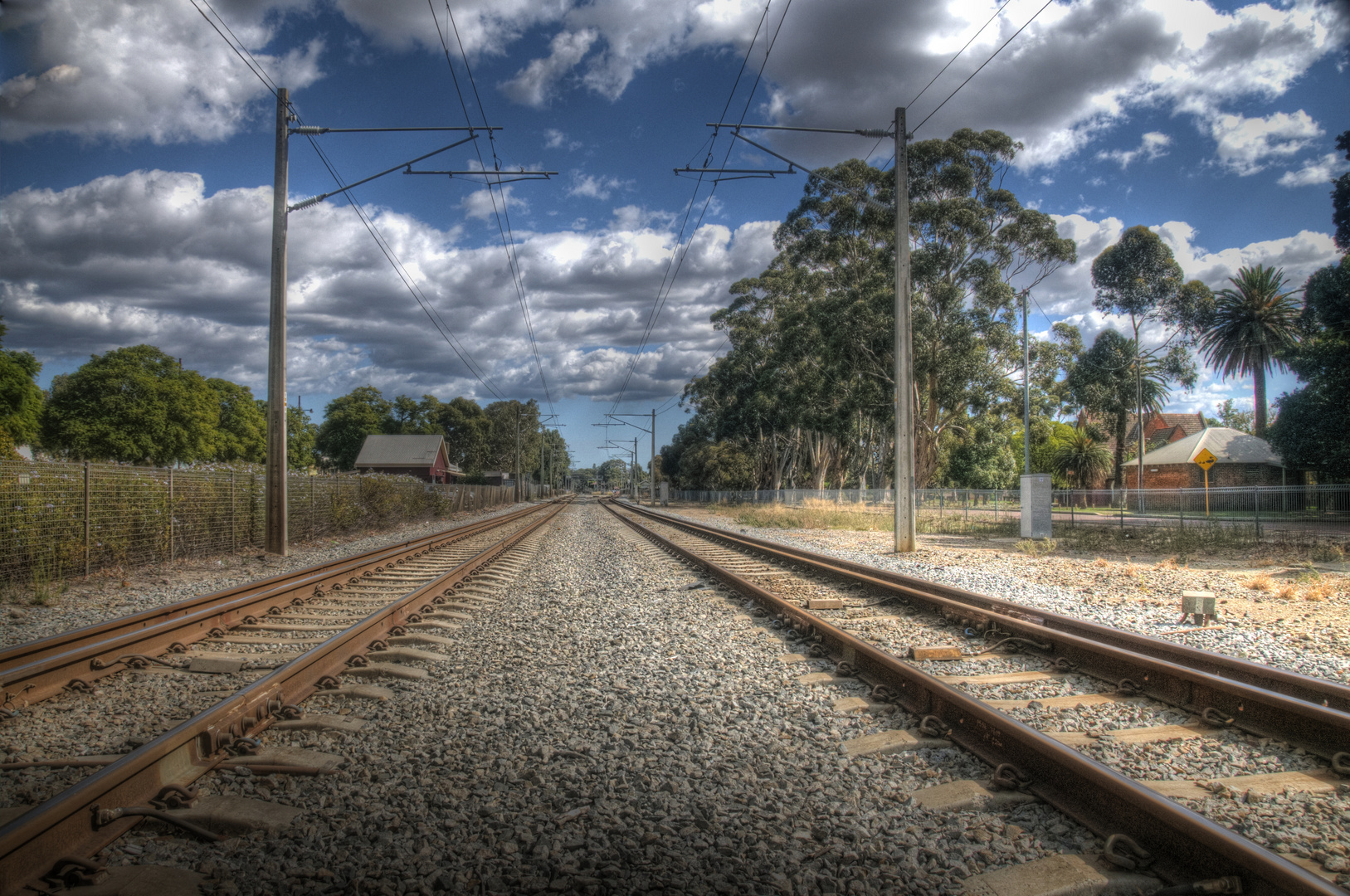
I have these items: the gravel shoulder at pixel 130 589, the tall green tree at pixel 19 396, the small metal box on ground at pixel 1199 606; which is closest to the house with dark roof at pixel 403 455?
the tall green tree at pixel 19 396

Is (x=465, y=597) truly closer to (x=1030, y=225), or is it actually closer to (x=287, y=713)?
(x=287, y=713)

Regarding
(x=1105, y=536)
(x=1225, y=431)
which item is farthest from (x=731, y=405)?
(x=1105, y=536)

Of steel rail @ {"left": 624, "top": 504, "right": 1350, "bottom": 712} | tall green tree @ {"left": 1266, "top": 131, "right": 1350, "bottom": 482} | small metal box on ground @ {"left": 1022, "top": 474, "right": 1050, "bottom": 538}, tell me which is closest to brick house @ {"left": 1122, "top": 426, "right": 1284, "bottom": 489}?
tall green tree @ {"left": 1266, "top": 131, "right": 1350, "bottom": 482}

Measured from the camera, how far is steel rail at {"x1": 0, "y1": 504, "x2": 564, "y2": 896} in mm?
2205

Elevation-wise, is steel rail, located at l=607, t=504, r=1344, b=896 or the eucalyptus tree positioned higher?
the eucalyptus tree

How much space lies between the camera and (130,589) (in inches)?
361

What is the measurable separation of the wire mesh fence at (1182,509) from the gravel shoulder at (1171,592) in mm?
5322

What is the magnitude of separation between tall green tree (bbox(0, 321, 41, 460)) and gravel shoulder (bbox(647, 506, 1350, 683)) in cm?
5620

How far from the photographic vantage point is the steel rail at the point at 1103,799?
2.08 m

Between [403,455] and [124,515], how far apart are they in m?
62.6

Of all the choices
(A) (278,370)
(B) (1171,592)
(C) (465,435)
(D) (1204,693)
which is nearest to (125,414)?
(C) (465,435)

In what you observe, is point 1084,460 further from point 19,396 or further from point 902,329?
point 19,396

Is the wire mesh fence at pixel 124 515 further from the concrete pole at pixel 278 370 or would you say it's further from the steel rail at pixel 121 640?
the steel rail at pixel 121 640

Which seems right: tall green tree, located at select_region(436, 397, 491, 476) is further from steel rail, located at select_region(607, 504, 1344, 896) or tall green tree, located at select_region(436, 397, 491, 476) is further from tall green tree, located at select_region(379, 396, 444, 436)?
steel rail, located at select_region(607, 504, 1344, 896)
